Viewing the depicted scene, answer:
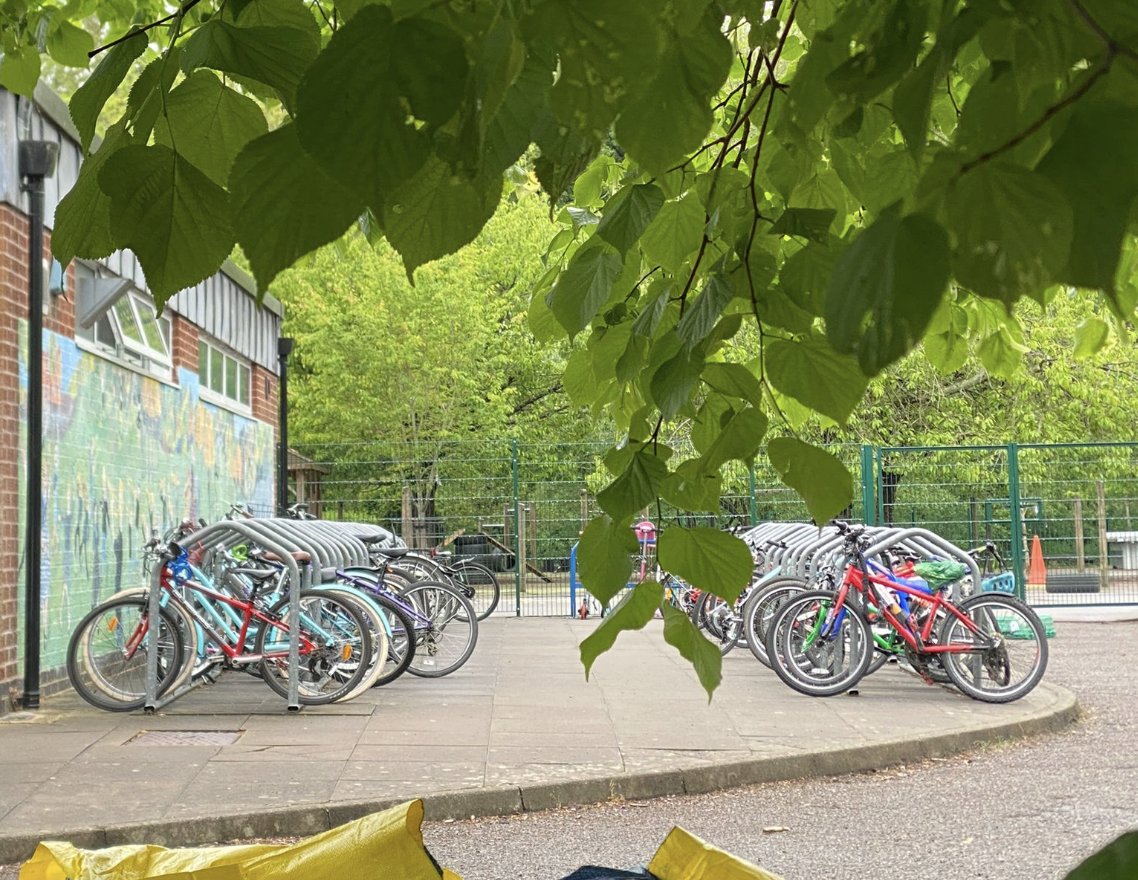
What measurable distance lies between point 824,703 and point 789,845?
3791 mm

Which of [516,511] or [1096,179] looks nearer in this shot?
[1096,179]

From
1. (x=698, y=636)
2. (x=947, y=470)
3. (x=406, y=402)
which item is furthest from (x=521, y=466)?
(x=698, y=636)

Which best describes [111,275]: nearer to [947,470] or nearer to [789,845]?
[789,845]

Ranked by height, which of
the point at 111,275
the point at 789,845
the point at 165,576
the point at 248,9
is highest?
the point at 111,275

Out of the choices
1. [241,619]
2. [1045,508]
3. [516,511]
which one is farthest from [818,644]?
[1045,508]

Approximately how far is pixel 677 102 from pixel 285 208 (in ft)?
1.30

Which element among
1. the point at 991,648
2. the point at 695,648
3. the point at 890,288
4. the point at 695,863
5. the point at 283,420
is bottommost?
the point at 991,648

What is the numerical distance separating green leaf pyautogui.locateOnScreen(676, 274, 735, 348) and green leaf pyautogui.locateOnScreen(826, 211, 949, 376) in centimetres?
75

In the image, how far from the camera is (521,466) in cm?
2138

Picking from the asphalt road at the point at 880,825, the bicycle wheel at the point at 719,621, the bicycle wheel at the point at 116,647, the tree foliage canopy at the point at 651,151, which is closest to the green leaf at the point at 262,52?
the tree foliage canopy at the point at 651,151

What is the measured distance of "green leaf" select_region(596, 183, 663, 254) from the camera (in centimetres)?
146

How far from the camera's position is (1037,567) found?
770 inches

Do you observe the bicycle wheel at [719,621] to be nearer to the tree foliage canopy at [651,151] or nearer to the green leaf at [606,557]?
the green leaf at [606,557]

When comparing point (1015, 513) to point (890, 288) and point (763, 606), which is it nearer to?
point (763, 606)
